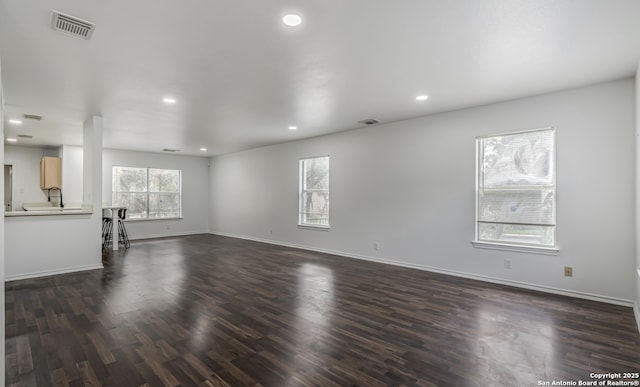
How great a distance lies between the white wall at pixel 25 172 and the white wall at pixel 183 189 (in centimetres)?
150

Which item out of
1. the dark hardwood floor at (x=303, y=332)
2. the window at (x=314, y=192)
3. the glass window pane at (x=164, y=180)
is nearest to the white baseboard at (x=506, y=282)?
the dark hardwood floor at (x=303, y=332)

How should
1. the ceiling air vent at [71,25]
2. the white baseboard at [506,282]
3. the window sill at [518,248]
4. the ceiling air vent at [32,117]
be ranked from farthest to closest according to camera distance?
the ceiling air vent at [32,117]
the window sill at [518,248]
the white baseboard at [506,282]
the ceiling air vent at [71,25]

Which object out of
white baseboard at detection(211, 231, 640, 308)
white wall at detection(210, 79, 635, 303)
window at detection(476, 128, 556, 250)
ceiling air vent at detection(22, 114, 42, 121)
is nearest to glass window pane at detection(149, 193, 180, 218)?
white wall at detection(210, 79, 635, 303)

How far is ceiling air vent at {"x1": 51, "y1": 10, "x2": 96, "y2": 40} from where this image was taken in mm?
2260

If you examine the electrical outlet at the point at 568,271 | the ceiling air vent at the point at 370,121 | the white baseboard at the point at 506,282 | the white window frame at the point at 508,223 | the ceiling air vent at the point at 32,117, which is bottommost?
the white baseboard at the point at 506,282

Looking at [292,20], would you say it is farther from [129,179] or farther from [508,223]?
[129,179]

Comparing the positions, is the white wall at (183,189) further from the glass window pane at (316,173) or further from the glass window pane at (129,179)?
the glass window pane at (316,173)

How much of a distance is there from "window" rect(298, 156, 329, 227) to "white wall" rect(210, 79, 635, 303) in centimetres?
20

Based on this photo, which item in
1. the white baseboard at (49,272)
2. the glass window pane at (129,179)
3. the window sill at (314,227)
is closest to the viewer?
the white baseboard at (49,272)

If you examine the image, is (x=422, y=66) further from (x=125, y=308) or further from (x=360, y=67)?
(x=125, y=308)

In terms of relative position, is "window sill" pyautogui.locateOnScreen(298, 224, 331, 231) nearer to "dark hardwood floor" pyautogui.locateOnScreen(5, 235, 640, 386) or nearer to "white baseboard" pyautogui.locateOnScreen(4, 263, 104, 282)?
"dark hardwood floor" pyautogui.locateOnScreen(5, 235, 640, 386)

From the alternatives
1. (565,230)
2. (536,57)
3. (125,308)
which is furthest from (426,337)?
(125,308)

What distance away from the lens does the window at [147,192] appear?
867 cm

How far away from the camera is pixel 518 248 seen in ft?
13.6
